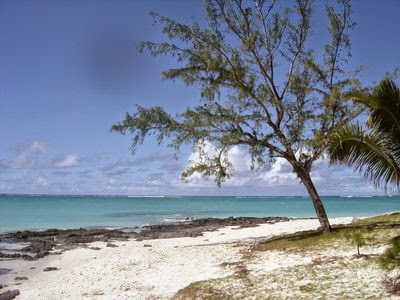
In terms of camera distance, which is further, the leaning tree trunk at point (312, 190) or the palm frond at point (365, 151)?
the leaning tree trunk at point (312, 190)

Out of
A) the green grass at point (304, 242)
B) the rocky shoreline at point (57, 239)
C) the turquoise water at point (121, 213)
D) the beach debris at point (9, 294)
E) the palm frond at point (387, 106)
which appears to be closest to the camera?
the palm frond at point (387, 106)

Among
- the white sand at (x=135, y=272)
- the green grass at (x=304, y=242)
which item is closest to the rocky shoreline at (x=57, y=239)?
the white sand at (x=135, y=272)

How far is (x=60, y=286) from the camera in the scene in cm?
1388

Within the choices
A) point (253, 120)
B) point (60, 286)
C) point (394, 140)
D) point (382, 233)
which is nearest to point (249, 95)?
point (253, 120)

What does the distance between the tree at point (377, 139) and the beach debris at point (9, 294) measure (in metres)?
10.1

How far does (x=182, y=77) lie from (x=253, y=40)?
11.1 feet

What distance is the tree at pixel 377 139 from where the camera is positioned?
979cm

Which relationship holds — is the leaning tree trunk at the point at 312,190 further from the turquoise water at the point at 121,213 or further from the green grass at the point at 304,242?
the turquoise water at the point at 121,213

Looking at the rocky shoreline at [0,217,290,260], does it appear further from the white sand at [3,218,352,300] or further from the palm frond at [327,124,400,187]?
the palm frond at [327,124,400,187]

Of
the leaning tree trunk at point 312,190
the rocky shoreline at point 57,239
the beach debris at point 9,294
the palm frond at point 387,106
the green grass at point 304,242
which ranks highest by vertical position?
the palm frond at point 387,106

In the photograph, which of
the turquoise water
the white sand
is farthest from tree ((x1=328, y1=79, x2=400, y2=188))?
the turquoise water

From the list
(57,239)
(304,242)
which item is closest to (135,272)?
(304,242)

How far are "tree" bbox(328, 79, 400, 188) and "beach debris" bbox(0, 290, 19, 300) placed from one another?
10.1m

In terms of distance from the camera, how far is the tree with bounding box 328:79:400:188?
979cm
